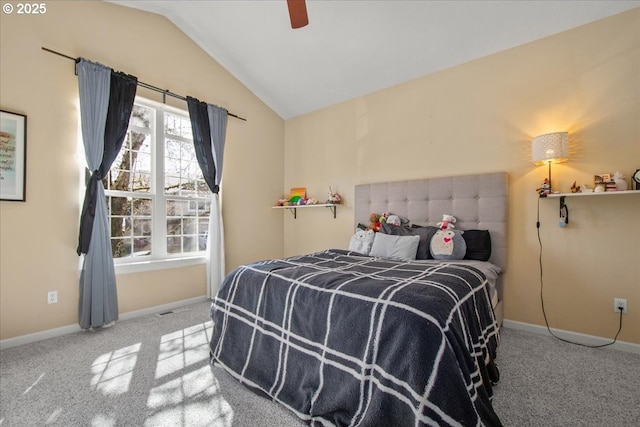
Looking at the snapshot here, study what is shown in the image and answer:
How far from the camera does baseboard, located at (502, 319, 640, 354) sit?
224cm

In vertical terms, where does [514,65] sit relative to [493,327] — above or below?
above

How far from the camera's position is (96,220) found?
8.73 ft

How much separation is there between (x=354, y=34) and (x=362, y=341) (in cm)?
289

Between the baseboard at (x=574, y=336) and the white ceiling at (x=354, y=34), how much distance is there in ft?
8.49

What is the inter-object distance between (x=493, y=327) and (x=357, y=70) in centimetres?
293

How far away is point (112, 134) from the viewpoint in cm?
279

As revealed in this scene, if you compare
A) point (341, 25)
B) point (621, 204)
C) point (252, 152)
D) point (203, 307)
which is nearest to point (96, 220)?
point (203, 307)

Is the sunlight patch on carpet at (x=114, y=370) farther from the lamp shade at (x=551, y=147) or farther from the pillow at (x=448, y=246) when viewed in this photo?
the lamp shade at (x=551, y=147)

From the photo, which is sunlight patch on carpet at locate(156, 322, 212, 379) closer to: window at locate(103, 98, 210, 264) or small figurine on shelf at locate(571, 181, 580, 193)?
window at locate(103, 98, 210, 264)

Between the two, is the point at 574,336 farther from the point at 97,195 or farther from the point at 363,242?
the point at 97,195

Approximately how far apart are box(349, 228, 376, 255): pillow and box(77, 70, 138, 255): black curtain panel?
2483 millimetres

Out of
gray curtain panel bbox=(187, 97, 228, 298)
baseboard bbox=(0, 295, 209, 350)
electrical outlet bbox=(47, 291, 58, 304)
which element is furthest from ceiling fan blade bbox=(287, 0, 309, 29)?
baseboard bbox=(0, 295, 209, 350)

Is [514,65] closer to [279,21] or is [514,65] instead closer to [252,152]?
[279,21]

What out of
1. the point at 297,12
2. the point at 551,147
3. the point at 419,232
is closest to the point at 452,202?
the point at 419,232
